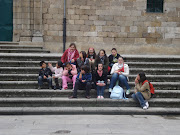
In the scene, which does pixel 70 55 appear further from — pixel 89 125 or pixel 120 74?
pixel 89 125

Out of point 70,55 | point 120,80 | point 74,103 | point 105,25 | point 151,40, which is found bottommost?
point 74,103

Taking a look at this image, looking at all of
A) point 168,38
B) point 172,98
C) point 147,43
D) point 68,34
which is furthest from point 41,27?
point 172,98

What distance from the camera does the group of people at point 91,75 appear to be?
817 centimetres

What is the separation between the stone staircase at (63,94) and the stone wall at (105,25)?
13.6ft

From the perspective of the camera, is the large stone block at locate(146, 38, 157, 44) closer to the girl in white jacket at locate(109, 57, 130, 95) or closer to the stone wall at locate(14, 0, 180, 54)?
the stone wall at locate(14, 0, 180, 54)

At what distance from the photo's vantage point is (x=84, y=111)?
25.2 feet

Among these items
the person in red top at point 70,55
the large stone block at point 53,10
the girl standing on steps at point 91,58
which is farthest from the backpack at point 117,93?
the large stone block at point 53,10

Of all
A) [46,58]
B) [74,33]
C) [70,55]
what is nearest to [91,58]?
[70,55]

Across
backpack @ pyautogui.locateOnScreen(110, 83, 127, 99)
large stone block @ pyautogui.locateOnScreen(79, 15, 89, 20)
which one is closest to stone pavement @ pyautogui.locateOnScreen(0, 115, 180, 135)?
backpack @ pyautogui.locateOnScreen(110, 83, 127, 99)

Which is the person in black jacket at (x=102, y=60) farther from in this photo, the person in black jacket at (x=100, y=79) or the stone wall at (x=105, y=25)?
the stone wall at (x=105, y=25)

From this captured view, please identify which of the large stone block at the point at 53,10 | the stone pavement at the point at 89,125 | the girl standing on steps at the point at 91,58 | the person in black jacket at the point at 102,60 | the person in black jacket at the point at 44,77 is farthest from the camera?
the large stone block at the point at 53,10

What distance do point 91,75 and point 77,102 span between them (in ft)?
3.12

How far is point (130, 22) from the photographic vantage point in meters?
14.7

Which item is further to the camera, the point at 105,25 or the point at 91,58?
the point at 105,25
